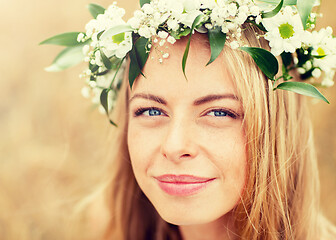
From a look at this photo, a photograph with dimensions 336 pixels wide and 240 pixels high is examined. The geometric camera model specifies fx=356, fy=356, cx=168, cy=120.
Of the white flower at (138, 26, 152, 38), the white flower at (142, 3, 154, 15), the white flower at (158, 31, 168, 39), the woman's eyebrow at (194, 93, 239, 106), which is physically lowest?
the woman's eyebrow at (194, 93, 239, 106)

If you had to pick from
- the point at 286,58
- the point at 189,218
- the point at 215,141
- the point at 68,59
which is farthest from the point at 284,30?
the point at 68,59

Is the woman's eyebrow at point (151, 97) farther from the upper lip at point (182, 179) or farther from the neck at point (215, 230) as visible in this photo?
the neck at point (215, 230)

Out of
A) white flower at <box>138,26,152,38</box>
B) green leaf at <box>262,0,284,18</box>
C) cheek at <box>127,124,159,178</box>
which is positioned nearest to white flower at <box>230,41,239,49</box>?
green leaf at <box>262,0,284,18</box>

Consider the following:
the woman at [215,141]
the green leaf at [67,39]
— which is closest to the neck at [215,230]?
the woman at [215,141]

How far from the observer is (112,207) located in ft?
5.09

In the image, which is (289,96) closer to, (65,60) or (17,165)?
(65,60)

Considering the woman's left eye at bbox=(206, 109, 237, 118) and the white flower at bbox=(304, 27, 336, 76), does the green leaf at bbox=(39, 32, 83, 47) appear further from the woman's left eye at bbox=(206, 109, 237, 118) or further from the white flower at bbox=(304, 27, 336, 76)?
the white flower at bbox=(304, 27, 336, 76)

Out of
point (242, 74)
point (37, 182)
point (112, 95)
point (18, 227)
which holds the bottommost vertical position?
point (18, 227)

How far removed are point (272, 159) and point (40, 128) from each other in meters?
1.19

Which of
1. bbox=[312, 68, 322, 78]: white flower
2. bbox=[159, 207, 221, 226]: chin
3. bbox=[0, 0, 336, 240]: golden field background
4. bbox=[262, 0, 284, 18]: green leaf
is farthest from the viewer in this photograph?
bbox=[0, 0, 336, 240]: golden field background

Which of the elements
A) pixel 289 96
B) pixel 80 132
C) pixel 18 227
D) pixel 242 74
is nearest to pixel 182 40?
pixel 242 74

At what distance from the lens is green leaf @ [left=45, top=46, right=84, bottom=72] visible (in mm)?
1154

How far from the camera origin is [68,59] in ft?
A: 3.81

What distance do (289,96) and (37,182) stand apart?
4.10 ft
